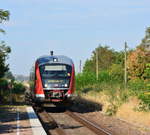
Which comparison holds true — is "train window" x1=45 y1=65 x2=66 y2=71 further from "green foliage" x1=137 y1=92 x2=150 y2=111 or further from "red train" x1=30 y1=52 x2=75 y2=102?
"green foliage" x1=137 y1=92 x2=150 y2=111

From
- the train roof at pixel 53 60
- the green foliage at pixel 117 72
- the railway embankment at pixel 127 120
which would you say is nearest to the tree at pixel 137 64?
the green foliage at pixel 117 72

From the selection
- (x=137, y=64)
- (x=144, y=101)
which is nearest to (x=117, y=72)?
(x=137, y=64)

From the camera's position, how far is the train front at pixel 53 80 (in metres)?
24.2

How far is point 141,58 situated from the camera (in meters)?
56.1

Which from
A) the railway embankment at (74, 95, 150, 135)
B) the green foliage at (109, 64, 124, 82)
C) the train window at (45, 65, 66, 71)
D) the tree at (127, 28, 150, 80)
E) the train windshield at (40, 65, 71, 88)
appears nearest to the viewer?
the railway embankment at (74, 95, 150, 135)

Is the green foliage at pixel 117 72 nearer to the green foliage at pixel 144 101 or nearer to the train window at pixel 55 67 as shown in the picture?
the train window at pixel 55 67

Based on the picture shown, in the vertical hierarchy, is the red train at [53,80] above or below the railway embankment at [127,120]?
above

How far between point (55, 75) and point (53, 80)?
318mm

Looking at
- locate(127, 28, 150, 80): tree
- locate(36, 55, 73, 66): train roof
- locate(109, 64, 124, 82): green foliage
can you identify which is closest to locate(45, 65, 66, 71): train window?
locate(36, 55, 73, 66): train roof

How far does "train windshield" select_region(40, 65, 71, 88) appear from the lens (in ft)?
79.7

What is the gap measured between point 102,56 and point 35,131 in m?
77.7

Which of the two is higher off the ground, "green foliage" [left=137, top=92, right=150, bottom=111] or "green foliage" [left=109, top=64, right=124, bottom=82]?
"green foliage" [left=109, top=64, right=124, bottom=82]

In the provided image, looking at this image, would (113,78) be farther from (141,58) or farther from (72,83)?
(72,83)

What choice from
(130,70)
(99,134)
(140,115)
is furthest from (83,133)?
(130,70)
